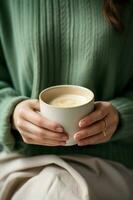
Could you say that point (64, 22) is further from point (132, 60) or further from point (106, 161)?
point (106, 161)

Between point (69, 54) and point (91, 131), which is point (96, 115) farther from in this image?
point (69, 54)

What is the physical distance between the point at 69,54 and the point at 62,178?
0.27m

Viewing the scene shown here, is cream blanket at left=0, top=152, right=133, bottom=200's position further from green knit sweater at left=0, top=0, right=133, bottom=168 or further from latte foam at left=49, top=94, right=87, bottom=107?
latte foam at left=49, top=94, right=87, bottom=107

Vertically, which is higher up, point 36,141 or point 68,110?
point 68,110

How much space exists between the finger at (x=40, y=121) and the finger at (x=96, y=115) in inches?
1.7

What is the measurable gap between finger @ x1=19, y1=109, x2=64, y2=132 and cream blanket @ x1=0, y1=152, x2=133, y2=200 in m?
0.12

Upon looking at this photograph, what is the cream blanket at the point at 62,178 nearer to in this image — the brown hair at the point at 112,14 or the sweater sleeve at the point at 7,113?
the sweater sleeve at the point at 7,113

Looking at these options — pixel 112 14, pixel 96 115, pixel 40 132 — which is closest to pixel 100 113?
pixel 96 115

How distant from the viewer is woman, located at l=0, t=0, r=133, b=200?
0.87 metres

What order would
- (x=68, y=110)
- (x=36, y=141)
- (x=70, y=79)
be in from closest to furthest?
(x=68, y=110)
(x=36, y=141)
(x=70, y=79)

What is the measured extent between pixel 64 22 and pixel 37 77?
13cm

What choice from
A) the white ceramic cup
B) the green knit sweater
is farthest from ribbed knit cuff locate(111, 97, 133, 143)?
the white ceramic cup

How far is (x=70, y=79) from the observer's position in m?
0.95

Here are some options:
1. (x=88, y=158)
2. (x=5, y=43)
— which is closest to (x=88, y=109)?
(x=88, y=158)
